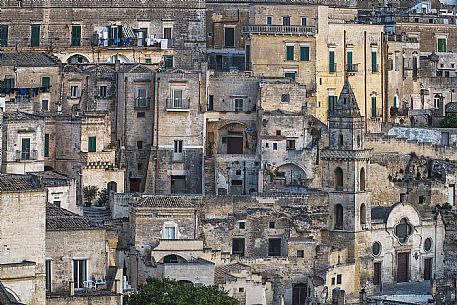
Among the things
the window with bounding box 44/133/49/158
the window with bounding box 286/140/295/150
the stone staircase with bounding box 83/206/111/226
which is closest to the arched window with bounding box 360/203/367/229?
the window with bounding box 286/140/295/150

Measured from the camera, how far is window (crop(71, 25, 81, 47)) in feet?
360

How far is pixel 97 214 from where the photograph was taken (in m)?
94.6

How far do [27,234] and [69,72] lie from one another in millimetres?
31221

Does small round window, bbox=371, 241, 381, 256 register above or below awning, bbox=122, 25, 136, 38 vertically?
below

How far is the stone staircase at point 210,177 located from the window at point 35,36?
15064 mm

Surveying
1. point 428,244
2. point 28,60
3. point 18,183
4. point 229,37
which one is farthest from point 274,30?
point 18,183

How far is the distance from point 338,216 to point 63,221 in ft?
65.3

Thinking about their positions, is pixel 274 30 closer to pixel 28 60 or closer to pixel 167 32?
pixel 167 32

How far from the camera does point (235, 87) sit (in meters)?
102

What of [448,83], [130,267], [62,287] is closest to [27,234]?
[62,287]

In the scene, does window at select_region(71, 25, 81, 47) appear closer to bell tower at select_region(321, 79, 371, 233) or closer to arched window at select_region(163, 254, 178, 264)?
bell tower at select_region(321, 79, 371, 233)

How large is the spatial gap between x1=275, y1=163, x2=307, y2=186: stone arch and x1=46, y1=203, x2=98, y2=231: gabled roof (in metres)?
18.1

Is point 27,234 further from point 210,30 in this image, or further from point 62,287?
point 210,30

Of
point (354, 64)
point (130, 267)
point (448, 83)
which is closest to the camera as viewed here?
point (130, 267)
